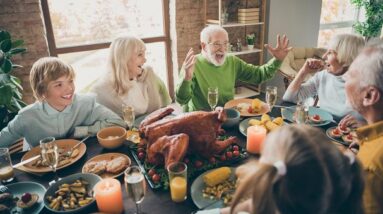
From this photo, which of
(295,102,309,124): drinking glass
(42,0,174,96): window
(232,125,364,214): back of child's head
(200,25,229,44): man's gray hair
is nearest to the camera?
(232,125,364,214): back of child's head

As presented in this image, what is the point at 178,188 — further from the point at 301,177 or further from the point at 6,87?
the point at 6,87

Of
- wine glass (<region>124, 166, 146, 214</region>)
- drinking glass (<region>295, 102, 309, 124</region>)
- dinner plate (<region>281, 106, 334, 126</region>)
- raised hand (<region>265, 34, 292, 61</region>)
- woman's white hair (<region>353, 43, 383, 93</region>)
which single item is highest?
woman's white hair (<region>353, 43, 383, 93</region>)

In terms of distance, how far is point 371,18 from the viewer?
546cm

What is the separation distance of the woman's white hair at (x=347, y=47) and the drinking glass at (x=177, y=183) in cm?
148

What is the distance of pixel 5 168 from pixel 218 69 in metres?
1.72

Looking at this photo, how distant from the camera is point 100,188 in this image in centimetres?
110

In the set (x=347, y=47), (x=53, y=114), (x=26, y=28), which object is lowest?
(x=53, y=114)

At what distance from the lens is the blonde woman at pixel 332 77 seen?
77.2 inches

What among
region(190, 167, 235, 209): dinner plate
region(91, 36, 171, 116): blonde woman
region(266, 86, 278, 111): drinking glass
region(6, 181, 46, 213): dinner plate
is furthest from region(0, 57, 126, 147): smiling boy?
region(266, 86, 278, 111): drinking glass

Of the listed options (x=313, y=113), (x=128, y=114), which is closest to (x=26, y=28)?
(x=128, y=114)

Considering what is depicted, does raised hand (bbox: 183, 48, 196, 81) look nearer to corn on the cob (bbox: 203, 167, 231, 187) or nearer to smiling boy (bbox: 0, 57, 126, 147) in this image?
smiling boy (bbox: 0, 57, 126, 147)

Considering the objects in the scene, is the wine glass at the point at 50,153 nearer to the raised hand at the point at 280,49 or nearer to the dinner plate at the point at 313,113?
the dinner plate at the point at 313,113

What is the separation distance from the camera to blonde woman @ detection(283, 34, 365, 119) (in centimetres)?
196

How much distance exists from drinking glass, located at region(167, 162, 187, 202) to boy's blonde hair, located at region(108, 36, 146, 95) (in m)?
1.25
